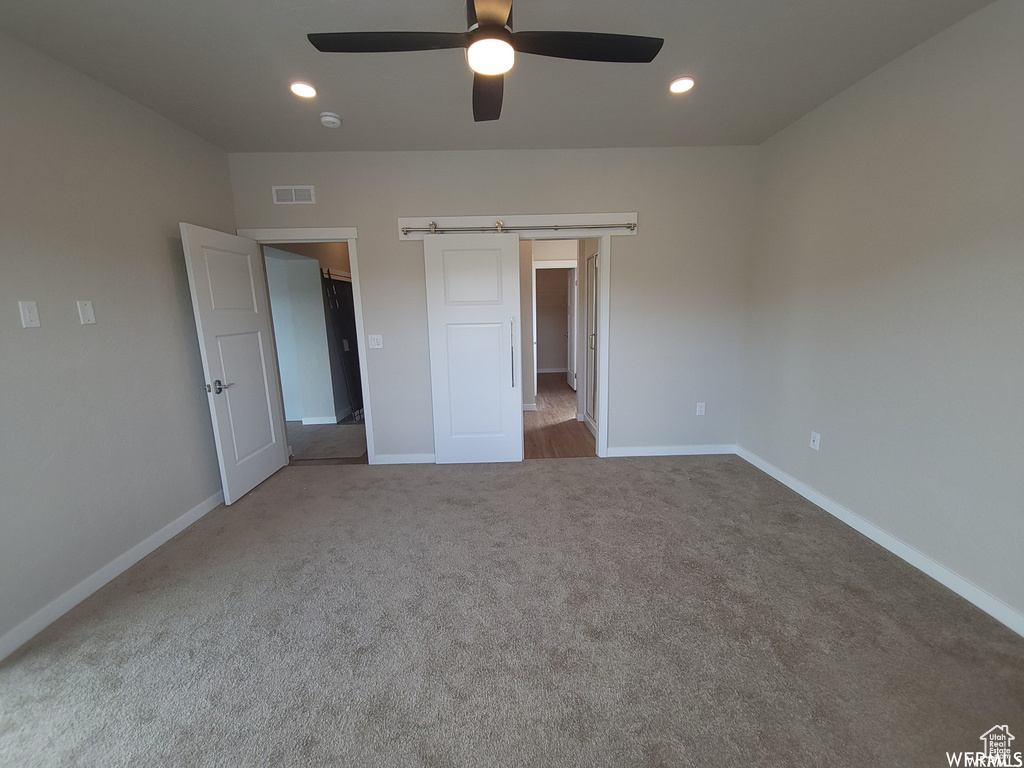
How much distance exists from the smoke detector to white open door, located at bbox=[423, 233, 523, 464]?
3.04 feet

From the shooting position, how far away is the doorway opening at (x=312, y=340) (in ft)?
15.3

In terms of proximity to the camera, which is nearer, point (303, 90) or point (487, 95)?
point (487, 95)

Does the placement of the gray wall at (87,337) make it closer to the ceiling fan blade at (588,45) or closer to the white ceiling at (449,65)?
the white ceiling at (449,65)

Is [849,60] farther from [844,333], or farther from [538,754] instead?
[538,754]

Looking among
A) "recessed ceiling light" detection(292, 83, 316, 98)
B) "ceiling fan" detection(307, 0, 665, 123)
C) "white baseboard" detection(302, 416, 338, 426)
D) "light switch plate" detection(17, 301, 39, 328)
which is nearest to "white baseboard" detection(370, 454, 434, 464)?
"white baseboard" detection(302, 416, 338, 426)

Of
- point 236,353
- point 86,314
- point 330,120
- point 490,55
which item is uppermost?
point 330,120

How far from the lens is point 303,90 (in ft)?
7.27

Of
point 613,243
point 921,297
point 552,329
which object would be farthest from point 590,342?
point 552,329

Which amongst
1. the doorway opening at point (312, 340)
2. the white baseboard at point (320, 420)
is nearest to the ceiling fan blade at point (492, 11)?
the doorway opening at point (312, 340)

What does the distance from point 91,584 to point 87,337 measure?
4.12 ft

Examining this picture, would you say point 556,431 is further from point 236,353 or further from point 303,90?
point 303,90

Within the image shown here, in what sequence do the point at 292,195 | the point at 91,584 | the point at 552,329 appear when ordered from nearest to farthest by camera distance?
the point at 91,584 < the point at 292,195 < the point at 552,329

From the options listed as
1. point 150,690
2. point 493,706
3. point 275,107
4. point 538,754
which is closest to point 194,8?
point 275,107

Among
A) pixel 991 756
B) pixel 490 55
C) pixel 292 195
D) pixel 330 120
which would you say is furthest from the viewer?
pixel 292 195
